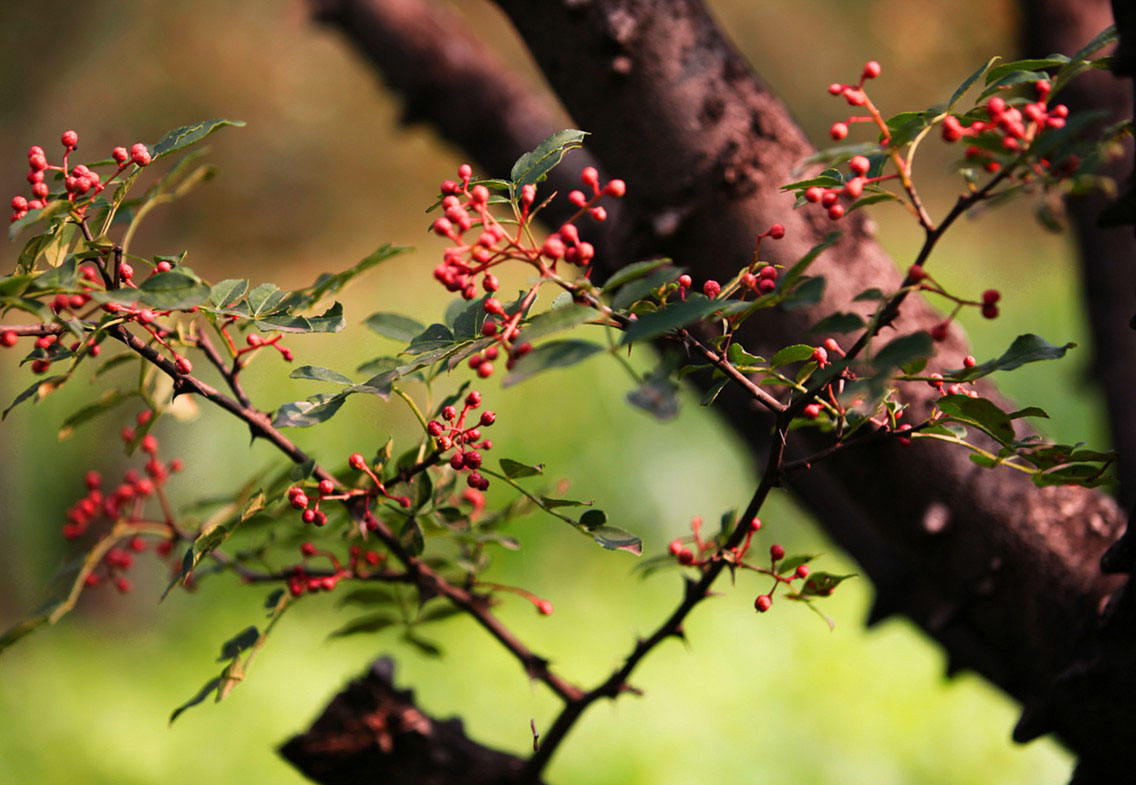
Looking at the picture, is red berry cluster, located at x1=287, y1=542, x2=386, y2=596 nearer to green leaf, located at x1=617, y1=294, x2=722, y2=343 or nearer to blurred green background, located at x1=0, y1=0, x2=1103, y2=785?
green leaf, located at x1=617, y1=294, x2=722, y2=343

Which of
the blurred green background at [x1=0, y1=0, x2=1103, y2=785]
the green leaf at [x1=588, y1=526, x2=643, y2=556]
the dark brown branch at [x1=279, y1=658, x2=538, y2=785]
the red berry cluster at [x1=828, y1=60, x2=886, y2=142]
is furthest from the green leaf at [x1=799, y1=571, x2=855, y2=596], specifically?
the blurred green background at [x1=0, y1=0, x2=1103, y2=785]

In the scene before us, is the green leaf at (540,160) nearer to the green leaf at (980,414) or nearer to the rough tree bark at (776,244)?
the green leaf at (980,414)

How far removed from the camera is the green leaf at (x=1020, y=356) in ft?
1.26

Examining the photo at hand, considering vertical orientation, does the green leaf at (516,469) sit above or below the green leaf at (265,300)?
below

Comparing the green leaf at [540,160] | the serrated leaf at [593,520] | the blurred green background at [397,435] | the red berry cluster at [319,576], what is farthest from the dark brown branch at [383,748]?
the blurred green background at [397,435]

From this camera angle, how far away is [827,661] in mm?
1901

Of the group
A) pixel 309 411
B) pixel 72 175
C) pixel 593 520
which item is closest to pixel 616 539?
pixel 593 520

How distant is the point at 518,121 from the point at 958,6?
1114 mm

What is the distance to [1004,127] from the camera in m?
0.36

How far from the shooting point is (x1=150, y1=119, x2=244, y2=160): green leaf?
16.0 inches

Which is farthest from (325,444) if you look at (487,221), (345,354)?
(487,221)

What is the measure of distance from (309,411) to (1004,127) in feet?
0.87

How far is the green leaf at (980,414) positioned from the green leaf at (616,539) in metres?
0.13

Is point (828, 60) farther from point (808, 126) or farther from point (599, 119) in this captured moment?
point (599, 119)
